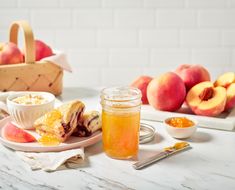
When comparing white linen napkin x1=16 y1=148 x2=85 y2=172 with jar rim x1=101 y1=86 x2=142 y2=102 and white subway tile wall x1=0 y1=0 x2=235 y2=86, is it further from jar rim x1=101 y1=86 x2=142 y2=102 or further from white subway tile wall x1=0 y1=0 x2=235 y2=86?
white subway tile wall x1=0 y1=0 x2=235 y2=86

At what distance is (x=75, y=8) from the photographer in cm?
244

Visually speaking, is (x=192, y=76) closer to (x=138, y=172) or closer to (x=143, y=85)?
(x=143, y=85)

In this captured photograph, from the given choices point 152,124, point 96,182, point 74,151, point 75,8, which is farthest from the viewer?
point 75,8

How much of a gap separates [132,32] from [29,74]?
35.7 inches

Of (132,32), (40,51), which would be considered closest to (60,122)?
(40,51)

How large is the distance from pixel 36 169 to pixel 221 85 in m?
0.72

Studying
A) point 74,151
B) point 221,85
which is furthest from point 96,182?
point 221,85

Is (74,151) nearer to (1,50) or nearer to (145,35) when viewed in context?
(1,50)

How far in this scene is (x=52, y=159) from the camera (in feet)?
3.73

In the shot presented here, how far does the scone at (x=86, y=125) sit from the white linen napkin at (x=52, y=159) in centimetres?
9

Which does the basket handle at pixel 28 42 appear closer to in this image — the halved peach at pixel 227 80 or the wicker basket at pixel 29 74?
the wicker basket at pixel 29 74

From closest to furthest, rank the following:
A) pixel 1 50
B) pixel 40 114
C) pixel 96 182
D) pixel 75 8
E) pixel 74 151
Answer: pixel 96 182 → pixel 74 151 → pixel 40 114 → pixel 1 50 → pixel 75 8

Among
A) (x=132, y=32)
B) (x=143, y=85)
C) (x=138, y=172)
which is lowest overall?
(x=138, y=172)

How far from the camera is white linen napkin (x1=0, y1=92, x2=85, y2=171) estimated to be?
1106 mm
